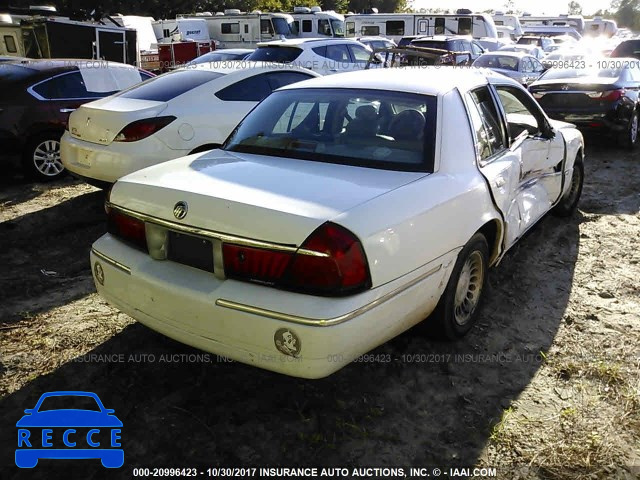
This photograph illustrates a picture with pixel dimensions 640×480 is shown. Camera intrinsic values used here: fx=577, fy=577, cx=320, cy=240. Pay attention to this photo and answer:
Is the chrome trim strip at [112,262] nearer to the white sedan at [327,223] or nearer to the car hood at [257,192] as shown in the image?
the white sedan at [327,223]

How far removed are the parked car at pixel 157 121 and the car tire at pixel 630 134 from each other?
605 centimetres

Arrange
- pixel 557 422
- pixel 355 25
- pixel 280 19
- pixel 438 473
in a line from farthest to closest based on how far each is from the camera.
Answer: pixel 355 25 < pixel 280 19 < pixel 557 422 < pixel 438 473

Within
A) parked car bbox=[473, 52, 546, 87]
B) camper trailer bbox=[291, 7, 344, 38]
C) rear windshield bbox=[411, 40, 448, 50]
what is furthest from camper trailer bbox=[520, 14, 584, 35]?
parked car bbox=[473, 52, 546, 87]

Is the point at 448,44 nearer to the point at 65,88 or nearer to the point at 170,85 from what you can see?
the point at 65,88

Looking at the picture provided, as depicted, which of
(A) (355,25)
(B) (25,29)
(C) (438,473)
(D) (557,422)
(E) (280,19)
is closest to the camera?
(C) (438,473)

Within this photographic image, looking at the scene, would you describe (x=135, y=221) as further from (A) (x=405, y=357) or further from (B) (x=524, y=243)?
(B) (x=524, y=243)

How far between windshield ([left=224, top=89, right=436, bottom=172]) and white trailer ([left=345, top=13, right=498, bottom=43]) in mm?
25765

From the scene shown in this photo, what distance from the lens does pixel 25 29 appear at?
622 inches

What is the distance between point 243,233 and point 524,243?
3.46 m

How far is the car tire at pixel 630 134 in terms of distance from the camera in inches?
357

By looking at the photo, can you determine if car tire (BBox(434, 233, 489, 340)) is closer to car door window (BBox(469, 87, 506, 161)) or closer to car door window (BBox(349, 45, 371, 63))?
car door window (BBox(469, 87, 506, 161))

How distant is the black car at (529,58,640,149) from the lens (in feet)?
29.0

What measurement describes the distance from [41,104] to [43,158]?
650 mm

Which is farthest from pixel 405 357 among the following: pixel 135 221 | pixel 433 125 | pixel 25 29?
pixel 25 29
